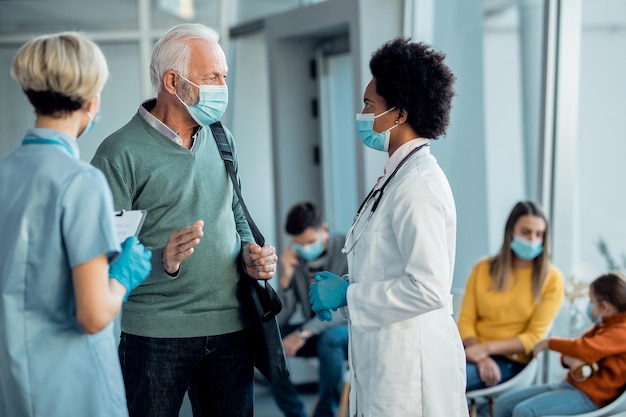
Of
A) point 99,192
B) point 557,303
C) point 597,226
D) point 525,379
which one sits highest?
point 99,192

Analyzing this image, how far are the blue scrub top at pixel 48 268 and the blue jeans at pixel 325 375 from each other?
8.49 ft

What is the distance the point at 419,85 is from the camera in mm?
2066

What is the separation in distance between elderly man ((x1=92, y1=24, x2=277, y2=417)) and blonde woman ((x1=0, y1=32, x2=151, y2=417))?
1.16ft

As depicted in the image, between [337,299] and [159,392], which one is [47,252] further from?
[337,299]

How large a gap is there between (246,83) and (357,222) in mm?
3975

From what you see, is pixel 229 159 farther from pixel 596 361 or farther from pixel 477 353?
pixel 477 353

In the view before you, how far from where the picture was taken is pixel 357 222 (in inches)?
84.4

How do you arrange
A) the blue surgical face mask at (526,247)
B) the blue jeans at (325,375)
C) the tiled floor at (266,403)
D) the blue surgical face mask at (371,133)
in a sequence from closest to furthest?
the blue surgical face mask at (371,133) → the blue surgical face mask at (526,247) → the blue jeans at (325,375) → the tiled floor at (266,403)

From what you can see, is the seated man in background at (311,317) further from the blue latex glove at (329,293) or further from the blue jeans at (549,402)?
the blue latex glove at (329,293)

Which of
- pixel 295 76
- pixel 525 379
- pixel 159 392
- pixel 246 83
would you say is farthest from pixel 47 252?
pixel 246 83

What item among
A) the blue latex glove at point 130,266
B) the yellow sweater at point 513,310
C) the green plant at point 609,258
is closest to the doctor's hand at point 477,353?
the yellow sweater at point 513,310

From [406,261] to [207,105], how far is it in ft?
2.13

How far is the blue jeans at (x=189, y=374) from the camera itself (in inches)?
80.5

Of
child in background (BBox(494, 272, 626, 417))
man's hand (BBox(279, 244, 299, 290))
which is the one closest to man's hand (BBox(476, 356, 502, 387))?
child in background (BBox(494, 272, 626, 417))
